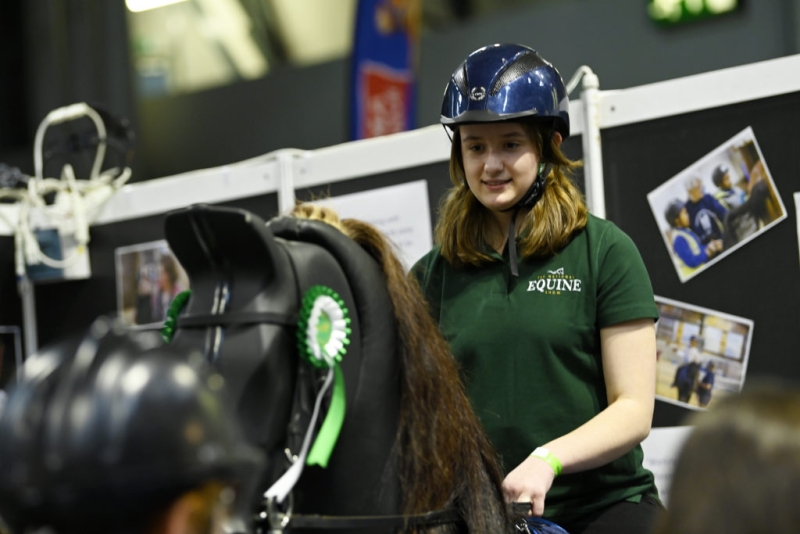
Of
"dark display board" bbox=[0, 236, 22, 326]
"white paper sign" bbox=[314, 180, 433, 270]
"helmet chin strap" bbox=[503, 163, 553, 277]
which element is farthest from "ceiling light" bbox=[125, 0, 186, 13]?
"helmet chin strap" bbox=[503, 163, 553, 277]

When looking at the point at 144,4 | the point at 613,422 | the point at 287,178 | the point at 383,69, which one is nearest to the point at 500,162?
the point at 613,422

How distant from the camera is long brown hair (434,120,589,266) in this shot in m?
1.96

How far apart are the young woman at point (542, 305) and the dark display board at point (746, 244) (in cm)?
72

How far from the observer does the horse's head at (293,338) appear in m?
1.26

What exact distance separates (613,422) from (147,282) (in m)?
2.25

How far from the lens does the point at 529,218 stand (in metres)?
1.99

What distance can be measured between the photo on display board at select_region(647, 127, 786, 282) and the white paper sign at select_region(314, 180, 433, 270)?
671 mm

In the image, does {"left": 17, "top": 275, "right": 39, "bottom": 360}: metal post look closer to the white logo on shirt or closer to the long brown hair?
the long brown hair

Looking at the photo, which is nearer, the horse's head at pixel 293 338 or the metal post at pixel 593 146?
the horse's head at pixel 293 338

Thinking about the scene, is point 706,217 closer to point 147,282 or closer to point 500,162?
point 500,162

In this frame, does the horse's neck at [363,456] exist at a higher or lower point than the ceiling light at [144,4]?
lower

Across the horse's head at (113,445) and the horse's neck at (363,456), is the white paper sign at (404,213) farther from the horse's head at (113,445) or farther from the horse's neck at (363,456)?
the horse's head at (113,445)

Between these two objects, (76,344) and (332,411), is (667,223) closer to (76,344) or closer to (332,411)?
(332,411)

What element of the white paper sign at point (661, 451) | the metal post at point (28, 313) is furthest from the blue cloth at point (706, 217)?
the metal post at point (28, 313)
